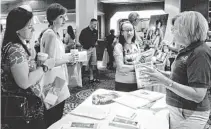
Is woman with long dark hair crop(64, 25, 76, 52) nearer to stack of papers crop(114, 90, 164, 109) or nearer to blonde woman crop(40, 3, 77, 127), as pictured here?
blonde woman crop(40, 3, 77, 127)

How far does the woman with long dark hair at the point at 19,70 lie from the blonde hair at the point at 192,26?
96 cm

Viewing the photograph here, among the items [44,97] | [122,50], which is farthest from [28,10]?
[122,50]

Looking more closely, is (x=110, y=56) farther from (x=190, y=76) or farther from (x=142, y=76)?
(x=190, y=76)

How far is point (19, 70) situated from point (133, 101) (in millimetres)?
952

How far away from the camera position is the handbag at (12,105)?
1.32 metres

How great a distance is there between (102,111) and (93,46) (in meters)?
4.19

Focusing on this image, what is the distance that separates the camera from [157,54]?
2752 millimetres

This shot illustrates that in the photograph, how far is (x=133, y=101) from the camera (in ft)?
6.19

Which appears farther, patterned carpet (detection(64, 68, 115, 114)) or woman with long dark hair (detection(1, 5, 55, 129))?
patterned carpet (detection(64, 68, 115, 114))

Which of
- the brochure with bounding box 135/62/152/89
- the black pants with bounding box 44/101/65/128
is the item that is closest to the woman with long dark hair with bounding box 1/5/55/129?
the black pants with bounding box 44/101/65/128

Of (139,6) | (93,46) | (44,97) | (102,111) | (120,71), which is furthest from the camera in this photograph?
(139,6)

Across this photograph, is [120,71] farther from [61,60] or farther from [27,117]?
[27,117]

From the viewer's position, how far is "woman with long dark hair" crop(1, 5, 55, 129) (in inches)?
53.0

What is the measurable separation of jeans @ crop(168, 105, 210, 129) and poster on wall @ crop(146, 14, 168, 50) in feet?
5.02
